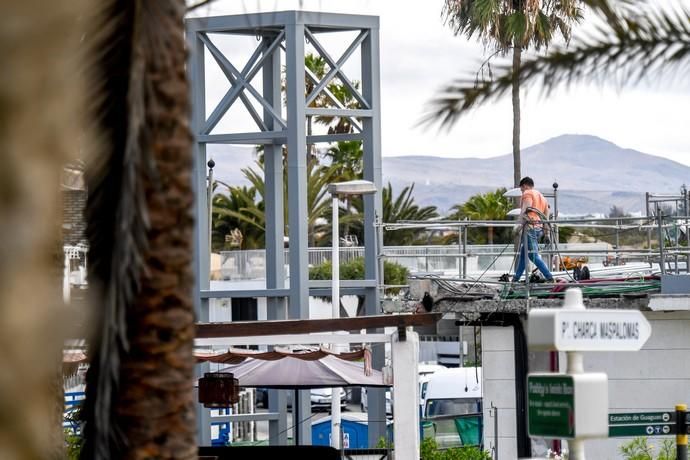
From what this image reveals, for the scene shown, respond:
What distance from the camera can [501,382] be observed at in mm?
19984

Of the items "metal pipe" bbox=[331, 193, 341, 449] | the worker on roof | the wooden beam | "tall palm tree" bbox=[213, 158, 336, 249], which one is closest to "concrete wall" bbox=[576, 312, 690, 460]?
the worker on roof

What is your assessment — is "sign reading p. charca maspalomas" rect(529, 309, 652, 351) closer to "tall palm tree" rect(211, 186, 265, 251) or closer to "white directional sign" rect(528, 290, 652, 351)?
"white directional sign" rect(528, 290, 652, 351)

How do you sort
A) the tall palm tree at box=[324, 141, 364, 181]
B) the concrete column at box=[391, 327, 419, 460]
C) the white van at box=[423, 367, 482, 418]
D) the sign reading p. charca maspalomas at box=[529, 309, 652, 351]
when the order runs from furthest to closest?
1. the tall palm tree at box=[324, 141, 364, 181]
2. the white van at box=[423, 367, 482, 418]
3. the concrete column at box=[391, 327, 419, 460]
4. the sign reading p. charca maspalomas at box=[529, 309, 652, 351]

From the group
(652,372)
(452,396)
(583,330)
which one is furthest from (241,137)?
(583,330)

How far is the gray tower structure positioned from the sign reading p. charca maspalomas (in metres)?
17.3

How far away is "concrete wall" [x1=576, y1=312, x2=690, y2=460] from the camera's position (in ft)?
60.9

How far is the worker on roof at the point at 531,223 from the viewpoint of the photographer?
1795cm

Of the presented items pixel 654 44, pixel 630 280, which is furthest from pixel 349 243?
pixel 654 44

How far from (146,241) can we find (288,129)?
19.2 metres

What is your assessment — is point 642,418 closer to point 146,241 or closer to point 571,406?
point 571,406

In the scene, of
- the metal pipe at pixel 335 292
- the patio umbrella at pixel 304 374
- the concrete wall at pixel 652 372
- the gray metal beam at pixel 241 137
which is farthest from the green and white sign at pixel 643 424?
the gray metal beam at pixel 241 137

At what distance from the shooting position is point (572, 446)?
6383 mm

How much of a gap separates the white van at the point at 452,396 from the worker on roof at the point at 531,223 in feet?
43.0

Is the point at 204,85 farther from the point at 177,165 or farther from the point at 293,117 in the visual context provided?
the point at 177,165
